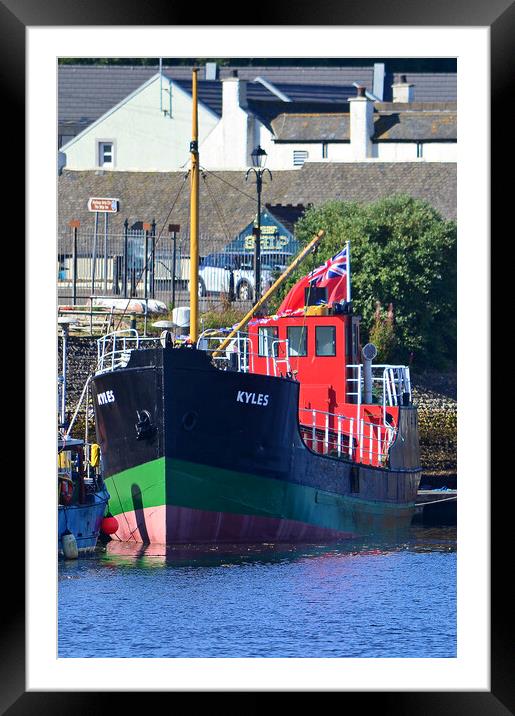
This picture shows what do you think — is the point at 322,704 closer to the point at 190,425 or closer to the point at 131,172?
the point at 190,425

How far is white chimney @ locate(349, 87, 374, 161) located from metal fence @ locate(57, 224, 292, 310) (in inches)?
417

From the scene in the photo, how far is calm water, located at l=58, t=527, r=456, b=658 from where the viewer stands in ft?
59.7

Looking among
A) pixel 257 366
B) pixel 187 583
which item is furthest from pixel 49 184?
pixel 257 366

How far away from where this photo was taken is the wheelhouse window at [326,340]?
31516mm

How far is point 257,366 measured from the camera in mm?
32656

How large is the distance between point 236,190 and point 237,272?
8539mm

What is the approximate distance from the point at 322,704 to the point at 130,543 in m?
16.7

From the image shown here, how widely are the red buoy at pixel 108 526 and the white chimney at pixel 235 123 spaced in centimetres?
3452

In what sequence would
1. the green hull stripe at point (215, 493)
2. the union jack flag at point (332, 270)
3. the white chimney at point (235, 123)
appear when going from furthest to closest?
1. the white chimney at point (235, 123)
2. the union jack flag at point (332, 270)
3. the green hull stripe at point (215, 493)

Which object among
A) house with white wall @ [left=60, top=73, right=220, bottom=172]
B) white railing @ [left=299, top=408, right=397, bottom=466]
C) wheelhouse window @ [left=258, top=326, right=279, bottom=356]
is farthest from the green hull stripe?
house with white wall @ [left=60, top=73, right=220, bottom=172]

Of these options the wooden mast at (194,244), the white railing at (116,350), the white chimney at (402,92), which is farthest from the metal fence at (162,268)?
the white chimney at (402,92)
